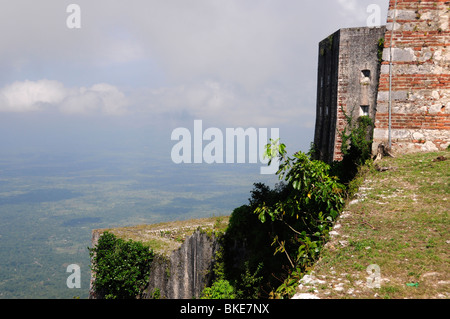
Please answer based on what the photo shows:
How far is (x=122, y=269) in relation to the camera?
19.6 metres

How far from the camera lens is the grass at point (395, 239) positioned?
360 centimetres

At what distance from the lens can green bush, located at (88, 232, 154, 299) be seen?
64.1ft

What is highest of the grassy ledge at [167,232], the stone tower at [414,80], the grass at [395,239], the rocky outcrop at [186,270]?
the stone tower at [414,80]

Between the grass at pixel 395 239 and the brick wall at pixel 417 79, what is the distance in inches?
56.0

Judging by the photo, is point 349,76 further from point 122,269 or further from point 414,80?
point 122,269

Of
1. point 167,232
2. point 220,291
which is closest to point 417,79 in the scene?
point 220,291

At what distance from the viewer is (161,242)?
70.7 feet

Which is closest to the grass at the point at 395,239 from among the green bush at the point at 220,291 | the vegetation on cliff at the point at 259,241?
the vegetation on cliff at the point at 259,241

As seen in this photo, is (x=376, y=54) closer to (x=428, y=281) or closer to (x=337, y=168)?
(x=337, y=168)

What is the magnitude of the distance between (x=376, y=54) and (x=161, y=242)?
18.4 m

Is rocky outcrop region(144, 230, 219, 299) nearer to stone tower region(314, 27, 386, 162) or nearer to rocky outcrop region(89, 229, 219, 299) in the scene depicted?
rocky outcrop region(89, 229, 219, 299)

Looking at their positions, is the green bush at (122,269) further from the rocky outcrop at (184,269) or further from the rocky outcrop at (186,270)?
the rocky outcrop at (186,270)

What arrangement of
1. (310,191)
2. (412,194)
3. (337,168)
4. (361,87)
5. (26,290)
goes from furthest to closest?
(26,290)
(361,87)
(337,168)
(310,191)
(412,194)
